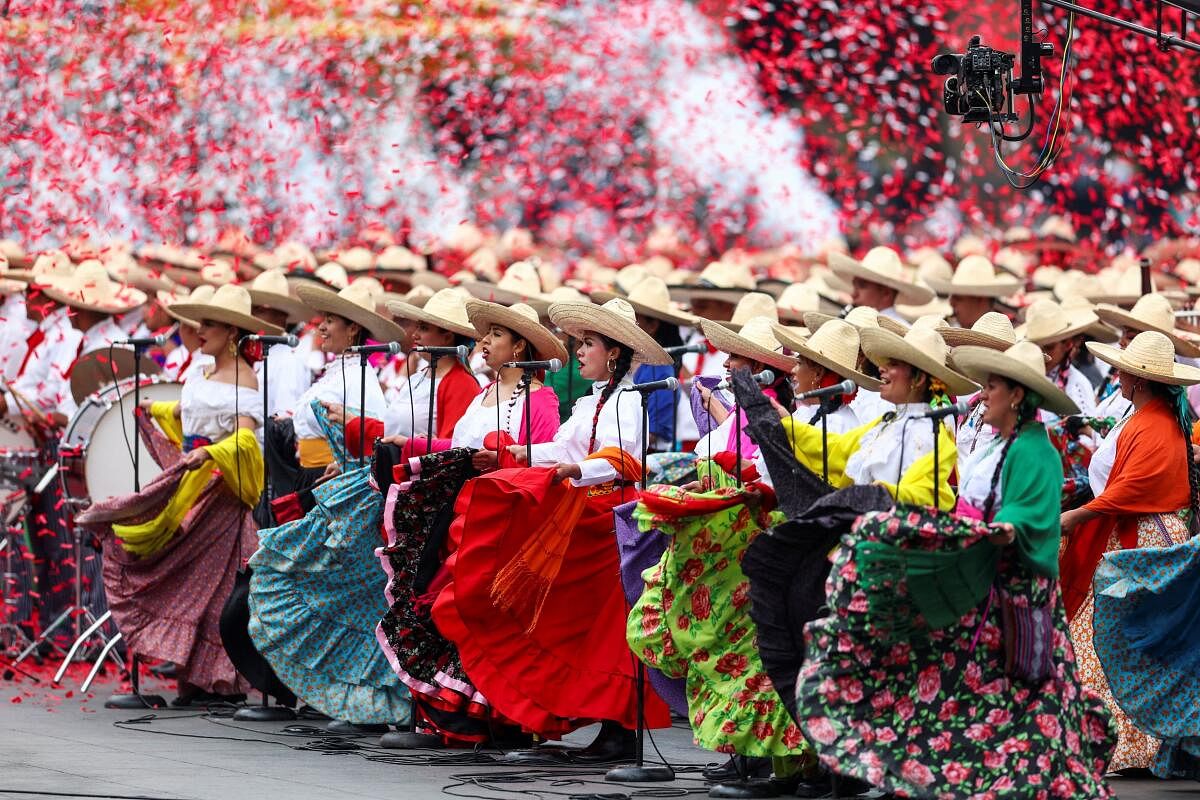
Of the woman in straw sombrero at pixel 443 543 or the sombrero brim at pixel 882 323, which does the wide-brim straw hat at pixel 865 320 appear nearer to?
the sombrero brim at pixel 882 323

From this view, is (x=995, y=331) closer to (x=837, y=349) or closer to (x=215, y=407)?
(x=837, y=349)

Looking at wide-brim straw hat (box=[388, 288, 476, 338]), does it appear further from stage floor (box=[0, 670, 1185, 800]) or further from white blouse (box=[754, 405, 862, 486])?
white blouse (box=[754, 405, 862, 486])

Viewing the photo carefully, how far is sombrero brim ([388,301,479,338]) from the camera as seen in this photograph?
10.6m

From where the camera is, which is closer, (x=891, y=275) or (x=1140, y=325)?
(x=1140, y=325)

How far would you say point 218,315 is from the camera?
1115cm

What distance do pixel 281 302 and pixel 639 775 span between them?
4.95 metres

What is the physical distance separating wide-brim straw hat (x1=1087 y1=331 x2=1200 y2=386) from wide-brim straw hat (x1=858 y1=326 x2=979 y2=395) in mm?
1105

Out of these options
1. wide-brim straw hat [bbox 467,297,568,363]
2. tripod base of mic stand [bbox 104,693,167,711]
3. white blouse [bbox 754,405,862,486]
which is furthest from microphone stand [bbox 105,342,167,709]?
white blouse [bbox 754,405,862,486]

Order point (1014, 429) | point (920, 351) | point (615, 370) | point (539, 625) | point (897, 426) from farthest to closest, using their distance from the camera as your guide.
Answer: point (615, 370) < point (539, 625) < point (897, 426) < point (920, 351) < point (1014, 429)

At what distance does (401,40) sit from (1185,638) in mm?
15862

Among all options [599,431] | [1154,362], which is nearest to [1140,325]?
[1154,362]

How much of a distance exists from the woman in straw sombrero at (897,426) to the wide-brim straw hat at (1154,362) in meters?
1.11

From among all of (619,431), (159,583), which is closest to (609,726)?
(619,431)

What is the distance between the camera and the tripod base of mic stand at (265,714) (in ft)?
34.9
